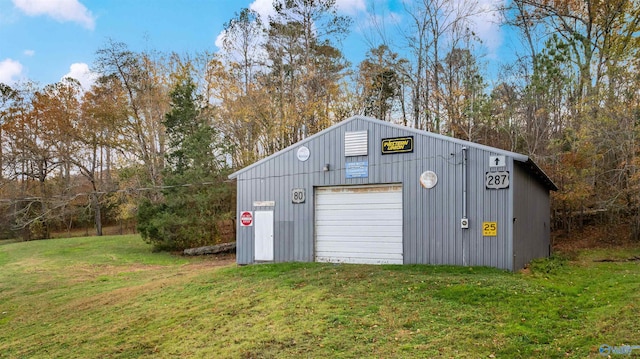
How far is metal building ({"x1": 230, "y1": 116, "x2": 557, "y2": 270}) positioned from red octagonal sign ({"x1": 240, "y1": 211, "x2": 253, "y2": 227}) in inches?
1.1

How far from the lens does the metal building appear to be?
9438 millimetres

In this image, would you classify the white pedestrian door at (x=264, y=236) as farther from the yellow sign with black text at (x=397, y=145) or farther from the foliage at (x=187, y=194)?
the foliage at (x=187, y=194)

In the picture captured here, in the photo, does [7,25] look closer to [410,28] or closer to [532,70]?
[410,28]

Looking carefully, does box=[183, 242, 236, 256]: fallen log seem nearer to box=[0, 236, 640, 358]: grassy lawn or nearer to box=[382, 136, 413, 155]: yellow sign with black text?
box=[0, 236, 640, 358]: grassy lawn

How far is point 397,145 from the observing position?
10.4 meters

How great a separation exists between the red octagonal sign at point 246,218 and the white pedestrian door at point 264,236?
213mm

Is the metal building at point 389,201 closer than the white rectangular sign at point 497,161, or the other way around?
the white rectangular sign at point 497,161

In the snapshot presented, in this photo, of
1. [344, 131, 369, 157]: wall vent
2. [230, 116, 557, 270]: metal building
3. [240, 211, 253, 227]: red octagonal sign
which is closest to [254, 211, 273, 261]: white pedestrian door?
[230, 116, 557, 270]: metal building

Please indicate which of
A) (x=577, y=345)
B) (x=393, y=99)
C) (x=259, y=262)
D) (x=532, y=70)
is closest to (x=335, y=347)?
(x=577, y=345)

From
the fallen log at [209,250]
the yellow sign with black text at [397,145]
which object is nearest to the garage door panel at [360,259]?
the yellow sign with black text at [397,145]

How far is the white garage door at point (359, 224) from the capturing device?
34.7 feet

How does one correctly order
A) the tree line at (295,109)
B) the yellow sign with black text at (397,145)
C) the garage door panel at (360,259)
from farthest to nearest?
the tree line at (295,109) < the garage door panel at (360,259) < the yellow sign with black text at (397,145)

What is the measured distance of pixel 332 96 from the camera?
73.3ft

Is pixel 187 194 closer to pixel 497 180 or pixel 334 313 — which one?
pixel 497 180
